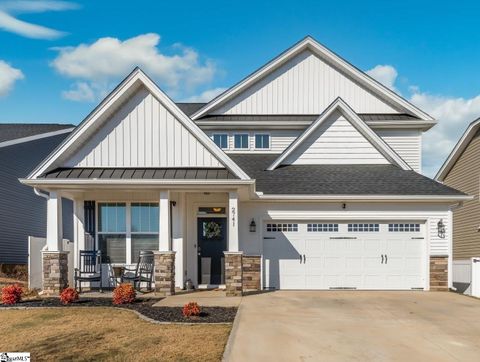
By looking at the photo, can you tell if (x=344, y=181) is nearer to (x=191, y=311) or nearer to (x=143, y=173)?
(x=143, y=173)

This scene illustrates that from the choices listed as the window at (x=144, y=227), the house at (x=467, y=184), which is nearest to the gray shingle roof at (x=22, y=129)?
the window at (x=144, y=227)

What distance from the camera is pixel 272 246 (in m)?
14.6

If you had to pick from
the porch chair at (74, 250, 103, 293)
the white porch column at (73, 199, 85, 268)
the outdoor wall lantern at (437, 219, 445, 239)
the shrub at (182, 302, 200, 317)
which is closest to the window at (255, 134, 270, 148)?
the outdoor wall lantern at (437, 219, 445, 239)

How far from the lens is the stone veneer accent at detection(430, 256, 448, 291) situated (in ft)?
46.9

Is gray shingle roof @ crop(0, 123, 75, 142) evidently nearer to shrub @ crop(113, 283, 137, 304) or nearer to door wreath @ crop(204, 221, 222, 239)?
door wreath @ crop(204, 221, 222, 239)

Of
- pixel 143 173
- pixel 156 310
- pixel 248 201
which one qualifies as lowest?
pixel 156 310

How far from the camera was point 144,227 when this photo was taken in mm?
14172

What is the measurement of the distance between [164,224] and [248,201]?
9.99ft

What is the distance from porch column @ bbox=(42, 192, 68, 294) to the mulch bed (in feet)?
2.77

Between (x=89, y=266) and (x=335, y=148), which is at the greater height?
(x=335, y=148)

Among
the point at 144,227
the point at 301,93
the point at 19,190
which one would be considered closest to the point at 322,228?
the point at 144,227

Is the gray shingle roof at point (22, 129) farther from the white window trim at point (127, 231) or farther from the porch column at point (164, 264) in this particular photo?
the porch column at point (164, 264)

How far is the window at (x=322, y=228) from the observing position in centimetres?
1463

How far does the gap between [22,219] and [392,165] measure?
699 inches
